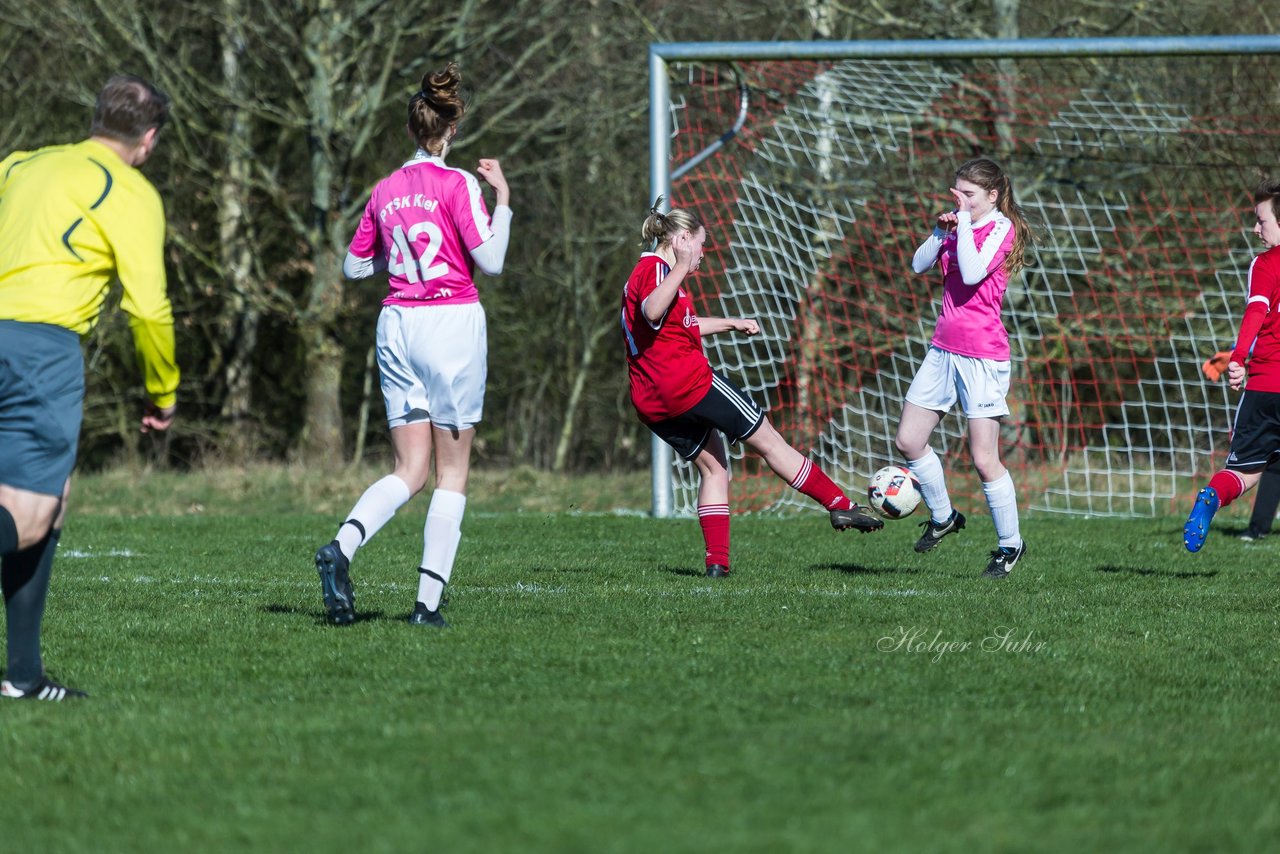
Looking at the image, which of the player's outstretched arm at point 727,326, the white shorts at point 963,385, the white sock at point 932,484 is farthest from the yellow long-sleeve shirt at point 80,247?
the white sock at point 932,484

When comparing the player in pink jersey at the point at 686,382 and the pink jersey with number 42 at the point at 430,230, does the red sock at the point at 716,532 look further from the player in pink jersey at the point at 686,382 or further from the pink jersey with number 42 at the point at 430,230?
the pink jersey with number 42 at the point at 430,230

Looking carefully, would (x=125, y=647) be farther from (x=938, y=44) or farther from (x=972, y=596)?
(x=938, y=44)

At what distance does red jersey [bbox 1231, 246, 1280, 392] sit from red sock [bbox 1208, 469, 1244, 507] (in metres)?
0.43

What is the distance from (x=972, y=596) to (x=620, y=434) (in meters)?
15.8

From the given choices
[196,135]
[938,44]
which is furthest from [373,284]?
[938,44]

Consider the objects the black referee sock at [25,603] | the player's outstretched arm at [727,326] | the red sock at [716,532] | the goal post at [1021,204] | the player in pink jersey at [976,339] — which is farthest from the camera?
the goal post at [1021,204]

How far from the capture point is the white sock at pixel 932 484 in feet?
24.5

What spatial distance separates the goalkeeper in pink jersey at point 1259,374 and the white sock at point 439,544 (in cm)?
351

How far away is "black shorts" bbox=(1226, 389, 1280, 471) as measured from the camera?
7.26 meters

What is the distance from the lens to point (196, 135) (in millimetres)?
19219

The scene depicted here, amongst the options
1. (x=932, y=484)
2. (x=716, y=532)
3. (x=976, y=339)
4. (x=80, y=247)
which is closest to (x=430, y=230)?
(x=80, y=247)

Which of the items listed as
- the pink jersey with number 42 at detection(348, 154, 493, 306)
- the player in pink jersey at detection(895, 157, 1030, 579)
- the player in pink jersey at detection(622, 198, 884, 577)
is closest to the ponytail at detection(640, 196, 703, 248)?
the player in pink jersey at detection(622, 198, 884, 577)

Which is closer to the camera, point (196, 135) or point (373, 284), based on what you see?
point (196, 135)

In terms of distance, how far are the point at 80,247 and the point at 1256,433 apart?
5.40 meters
